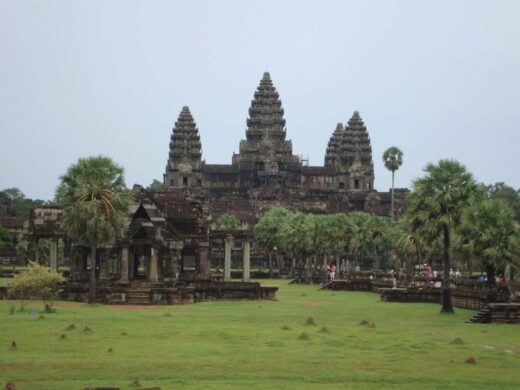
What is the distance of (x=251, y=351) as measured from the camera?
2878cm

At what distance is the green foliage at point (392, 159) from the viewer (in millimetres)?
127312

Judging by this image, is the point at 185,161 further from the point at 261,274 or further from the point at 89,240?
the point at 89,240

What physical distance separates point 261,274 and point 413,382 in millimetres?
88612

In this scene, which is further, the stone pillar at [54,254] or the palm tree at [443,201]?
the stone pillar at [54,254]

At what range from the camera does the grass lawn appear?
76.8 feet

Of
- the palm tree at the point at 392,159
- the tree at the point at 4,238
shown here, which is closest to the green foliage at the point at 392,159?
the palm tree at the point at 392,159

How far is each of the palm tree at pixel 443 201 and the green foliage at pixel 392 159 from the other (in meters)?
79.6

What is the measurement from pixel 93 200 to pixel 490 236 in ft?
62.9

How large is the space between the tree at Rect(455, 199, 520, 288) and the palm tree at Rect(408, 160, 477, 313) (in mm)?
863

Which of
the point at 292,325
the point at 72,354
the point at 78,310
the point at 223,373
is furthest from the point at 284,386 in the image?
Result: the point at 78,310

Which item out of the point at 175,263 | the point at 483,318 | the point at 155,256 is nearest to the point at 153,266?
the point at 155,256

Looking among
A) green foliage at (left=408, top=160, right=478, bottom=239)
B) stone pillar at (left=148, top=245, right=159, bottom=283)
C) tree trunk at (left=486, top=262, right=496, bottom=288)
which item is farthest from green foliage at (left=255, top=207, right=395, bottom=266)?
tree trunk at (left=486, top=262, right=496, bottom=288)

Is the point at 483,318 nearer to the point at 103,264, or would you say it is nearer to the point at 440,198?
the point at 440,198

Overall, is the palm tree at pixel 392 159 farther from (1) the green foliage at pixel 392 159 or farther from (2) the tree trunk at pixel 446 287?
(2) the tree trunk at pixel 446 287
